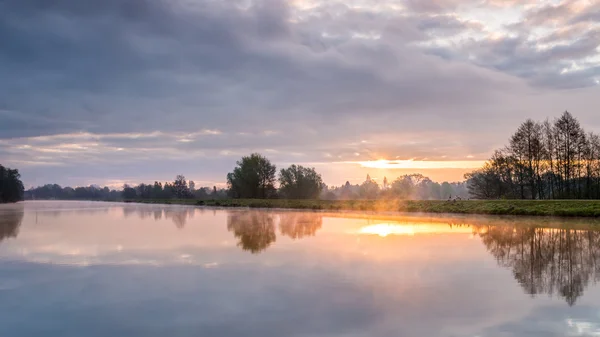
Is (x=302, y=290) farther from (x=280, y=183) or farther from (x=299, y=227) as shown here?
(x=280, y=183)

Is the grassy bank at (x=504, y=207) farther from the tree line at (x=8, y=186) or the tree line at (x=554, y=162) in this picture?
the tree line at (x=8, y=186)

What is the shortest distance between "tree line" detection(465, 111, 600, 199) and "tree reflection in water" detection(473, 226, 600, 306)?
29.2 metres

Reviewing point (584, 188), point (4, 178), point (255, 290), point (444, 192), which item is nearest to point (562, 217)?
point (584, 188)

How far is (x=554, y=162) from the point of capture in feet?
161

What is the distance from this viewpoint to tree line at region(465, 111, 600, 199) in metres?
46.3

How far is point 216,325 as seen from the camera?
6.97 m

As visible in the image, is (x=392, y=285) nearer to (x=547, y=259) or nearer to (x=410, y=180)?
(x=547, y=259)

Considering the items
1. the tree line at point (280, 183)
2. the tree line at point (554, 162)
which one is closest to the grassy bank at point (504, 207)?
the tree line at point (554, 162)

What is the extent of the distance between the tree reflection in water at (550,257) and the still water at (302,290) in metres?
0.04

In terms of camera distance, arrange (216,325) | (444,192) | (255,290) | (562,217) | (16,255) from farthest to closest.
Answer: (444,192), (562,217), (16,255), (255,290), (216,325)

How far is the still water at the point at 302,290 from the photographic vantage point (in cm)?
693

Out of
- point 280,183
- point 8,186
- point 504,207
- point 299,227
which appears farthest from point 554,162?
point 8,186

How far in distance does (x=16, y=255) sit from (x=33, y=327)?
915 centimetres

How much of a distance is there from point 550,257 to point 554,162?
135 ft
